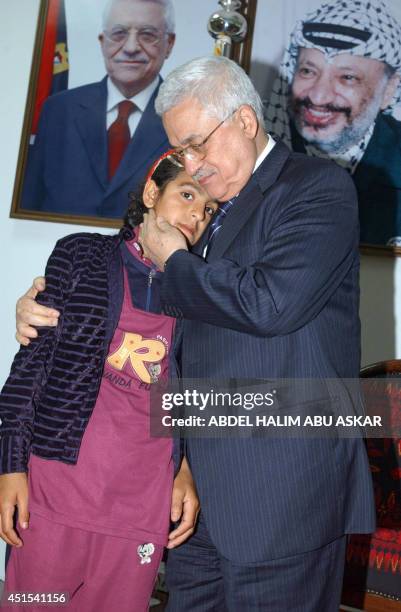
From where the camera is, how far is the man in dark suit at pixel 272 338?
111cm

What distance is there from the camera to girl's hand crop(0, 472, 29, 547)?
4.09 ft

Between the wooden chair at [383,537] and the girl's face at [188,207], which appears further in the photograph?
the wooden chair at [383,537]

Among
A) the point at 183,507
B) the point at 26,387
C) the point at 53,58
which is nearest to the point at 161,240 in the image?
the point at 26,387

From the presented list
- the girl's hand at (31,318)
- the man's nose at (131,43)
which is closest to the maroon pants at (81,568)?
the girl's hand at (31,318)

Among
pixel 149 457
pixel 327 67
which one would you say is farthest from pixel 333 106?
pixel 149 457

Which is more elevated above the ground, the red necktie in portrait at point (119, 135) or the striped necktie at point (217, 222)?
the red necktie in portrait at point (119, 135)

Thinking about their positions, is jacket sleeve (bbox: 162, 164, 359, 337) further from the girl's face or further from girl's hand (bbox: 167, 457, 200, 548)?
girl's hand (bbox: 167, 457, 200, 548)

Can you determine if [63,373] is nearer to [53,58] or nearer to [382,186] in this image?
[382,186]

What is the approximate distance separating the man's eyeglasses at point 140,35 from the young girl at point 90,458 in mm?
1336

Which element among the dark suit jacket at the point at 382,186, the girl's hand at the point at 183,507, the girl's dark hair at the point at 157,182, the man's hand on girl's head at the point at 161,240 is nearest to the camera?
the man's hand on girl's head at the point at 161,240

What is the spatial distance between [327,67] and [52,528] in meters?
1.72

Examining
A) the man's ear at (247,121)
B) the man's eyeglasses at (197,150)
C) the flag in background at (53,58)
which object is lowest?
the man's eyeglasses at (197,150)

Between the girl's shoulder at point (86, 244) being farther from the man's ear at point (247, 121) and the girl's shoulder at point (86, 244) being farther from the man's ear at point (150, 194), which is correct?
the man's ear at point (247, 121)

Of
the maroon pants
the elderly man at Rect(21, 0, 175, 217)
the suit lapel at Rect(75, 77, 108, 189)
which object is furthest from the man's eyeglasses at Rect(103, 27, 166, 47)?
the maroon pants
